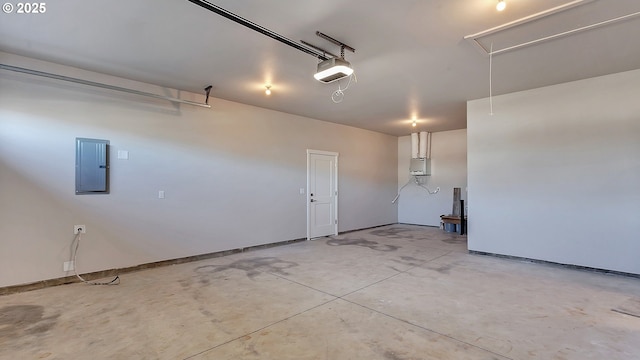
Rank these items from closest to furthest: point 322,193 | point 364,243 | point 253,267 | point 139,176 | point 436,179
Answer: point 139,176
point 253,267
point 364,243
point 322,193
point 436,179

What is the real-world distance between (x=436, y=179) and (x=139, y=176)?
7473 millimetres

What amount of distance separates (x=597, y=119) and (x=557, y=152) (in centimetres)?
65

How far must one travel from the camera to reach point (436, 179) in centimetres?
869

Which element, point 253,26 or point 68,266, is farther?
point 68,266

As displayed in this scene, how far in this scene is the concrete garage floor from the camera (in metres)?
2.34

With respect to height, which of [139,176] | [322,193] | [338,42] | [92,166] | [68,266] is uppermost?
[338,42]

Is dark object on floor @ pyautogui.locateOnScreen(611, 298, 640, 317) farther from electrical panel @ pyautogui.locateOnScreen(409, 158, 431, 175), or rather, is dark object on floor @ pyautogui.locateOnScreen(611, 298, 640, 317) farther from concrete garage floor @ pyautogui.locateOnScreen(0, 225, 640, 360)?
electrical panel @ pyautogui.locateOnScreen(409, 158, 431, 175)

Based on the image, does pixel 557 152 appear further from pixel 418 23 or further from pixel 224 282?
pixel 224 282

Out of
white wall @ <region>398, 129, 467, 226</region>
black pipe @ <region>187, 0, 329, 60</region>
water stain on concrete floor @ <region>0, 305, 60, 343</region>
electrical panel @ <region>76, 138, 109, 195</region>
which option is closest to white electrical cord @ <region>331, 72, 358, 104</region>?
black pipe @ <region>187, 0, 329, 60</region>

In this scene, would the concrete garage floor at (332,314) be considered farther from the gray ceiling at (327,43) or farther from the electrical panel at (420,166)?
the electrical panel at (420,166)

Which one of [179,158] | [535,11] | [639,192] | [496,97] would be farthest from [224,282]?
[639,192]

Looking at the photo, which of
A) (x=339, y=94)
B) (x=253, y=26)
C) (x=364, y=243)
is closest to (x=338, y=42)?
(x=253, y=26)

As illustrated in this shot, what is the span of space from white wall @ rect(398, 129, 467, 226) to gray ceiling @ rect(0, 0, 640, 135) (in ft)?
11.8

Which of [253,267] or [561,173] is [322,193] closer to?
[253,267]
